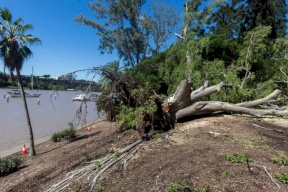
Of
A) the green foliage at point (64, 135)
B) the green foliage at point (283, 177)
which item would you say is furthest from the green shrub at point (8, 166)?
the green foliage at point (283, 177)

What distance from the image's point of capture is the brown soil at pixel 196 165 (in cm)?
294

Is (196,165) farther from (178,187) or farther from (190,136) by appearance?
(190,136)

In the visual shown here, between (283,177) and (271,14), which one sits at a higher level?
(271,14)

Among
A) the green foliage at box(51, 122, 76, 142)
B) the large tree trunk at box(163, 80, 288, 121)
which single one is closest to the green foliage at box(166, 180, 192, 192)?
the large tree trunk at box(163, 80, 288, 121)

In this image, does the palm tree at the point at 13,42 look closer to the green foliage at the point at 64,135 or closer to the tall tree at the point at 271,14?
the green foliage at the point at 64,135

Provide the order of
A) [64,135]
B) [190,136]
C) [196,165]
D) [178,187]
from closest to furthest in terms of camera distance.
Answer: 1. [178,187]
2. [196,165]
3. [190,136]
4. [64,135]

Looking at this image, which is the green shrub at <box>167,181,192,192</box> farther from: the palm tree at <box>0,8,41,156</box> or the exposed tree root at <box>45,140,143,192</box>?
the palm tree at <box>0,8,41,156</box>

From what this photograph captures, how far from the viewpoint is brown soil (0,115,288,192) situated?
294cm

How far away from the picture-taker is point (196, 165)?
3365 millimetres

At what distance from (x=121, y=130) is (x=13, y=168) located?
3.61 metres

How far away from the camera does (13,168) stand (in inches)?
249

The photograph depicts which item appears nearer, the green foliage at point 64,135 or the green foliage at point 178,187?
the green foliage at point 178,187

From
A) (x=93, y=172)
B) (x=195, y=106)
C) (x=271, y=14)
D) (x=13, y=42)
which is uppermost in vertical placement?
(x=271, y=14)

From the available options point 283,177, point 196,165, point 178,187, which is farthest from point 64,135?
point 283,177
